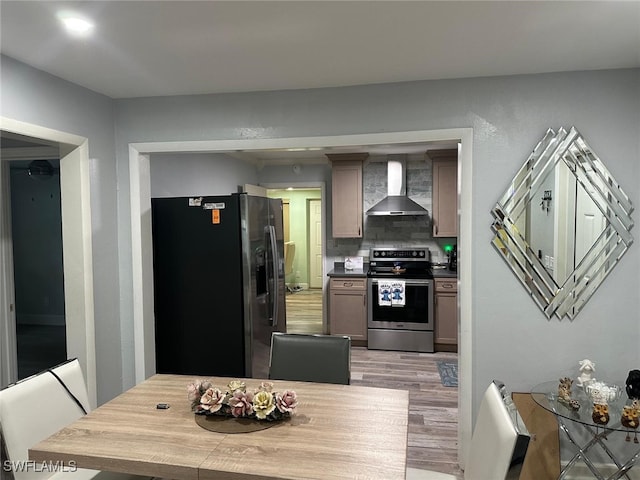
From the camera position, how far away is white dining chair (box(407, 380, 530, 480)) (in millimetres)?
1319

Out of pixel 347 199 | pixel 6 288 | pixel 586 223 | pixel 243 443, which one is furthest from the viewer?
pixel 347 199

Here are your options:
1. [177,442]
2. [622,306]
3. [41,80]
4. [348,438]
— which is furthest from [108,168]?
[622,306]

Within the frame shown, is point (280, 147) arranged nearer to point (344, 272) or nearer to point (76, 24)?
point (76, 24)

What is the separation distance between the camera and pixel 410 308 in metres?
5.06

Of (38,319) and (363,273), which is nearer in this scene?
(363,273)

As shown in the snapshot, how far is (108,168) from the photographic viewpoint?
9.77 ft

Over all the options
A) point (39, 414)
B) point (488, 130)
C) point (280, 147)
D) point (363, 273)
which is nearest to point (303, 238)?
point (363, 273)

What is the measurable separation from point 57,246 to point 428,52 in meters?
6.03

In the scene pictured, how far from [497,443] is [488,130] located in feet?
6.11

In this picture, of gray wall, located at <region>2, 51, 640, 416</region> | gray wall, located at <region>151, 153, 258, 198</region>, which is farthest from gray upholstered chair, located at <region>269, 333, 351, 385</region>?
gray wall, located at <region>151, 153, 258, 198</region>

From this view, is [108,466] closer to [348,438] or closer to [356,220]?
[348,438]

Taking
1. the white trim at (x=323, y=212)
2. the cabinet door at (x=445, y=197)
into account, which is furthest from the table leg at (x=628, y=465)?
the white trim at (x=323, y=212)

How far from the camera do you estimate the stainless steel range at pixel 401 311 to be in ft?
16.5

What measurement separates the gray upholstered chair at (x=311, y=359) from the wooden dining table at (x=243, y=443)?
38cm
